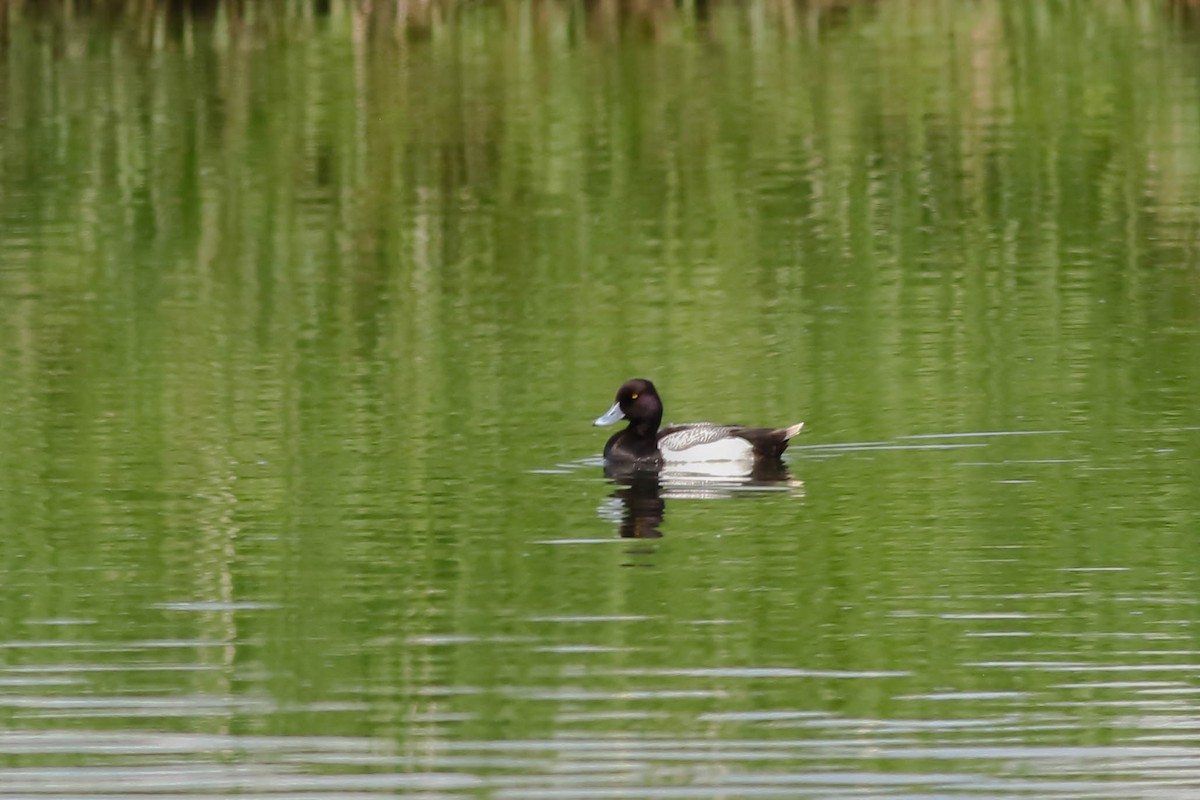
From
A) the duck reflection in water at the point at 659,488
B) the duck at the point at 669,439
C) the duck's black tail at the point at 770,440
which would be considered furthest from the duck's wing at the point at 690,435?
the duck's black tail at the point at 770,440

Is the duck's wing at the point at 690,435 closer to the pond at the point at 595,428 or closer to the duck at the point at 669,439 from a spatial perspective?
the duck at the point at 669,439

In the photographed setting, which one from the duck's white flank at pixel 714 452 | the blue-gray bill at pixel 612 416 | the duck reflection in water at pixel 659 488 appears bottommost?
the duck reflection in water at pixel 659 488

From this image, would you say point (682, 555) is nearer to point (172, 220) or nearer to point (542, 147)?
point (172, 220)

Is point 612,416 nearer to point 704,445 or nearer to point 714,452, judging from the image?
point 704,445

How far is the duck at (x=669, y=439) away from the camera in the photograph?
558 inches

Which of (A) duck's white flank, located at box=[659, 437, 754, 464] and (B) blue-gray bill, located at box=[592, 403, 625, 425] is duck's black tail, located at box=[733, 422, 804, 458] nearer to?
(A) duck's white flank, located at box=[659, 437, 754, 464]

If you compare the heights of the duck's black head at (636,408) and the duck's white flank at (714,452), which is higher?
the duck's black head at (636,408)

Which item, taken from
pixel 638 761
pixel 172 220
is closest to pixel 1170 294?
pixel 172 220

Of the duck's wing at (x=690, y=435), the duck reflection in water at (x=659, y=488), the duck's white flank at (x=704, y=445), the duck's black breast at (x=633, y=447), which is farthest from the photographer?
the duck's black breast at (x=633, y=447)

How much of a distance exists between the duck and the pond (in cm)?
25

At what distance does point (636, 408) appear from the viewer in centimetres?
1530

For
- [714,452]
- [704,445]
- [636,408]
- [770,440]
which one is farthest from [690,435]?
[770,440]

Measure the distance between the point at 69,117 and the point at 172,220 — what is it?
641 centimetres

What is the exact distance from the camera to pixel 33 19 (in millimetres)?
35906
